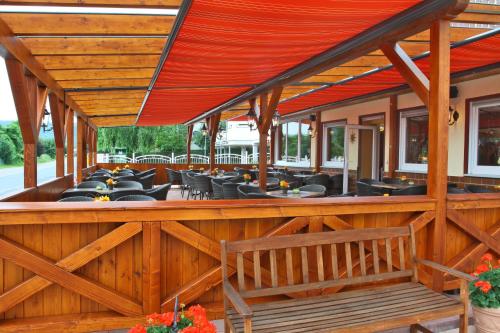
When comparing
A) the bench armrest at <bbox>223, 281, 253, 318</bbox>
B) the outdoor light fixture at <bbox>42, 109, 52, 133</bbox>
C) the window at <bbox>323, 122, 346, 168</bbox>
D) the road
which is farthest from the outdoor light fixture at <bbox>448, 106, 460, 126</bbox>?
the road

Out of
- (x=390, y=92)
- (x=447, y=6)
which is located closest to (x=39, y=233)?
(x=447, y=6)

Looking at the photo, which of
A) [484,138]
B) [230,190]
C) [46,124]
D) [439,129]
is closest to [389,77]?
[484,138]

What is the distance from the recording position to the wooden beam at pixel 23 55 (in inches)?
141

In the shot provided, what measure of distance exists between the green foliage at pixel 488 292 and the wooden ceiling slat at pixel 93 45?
11.6ft

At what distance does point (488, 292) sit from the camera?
273 centimetres

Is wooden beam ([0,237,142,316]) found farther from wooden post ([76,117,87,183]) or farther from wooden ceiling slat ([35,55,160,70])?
wooden post ([76,117,87,183])

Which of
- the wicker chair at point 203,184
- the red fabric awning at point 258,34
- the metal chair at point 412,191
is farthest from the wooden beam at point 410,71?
the wicker chair at point 203,184

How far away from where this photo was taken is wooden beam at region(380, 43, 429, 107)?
3.30 m

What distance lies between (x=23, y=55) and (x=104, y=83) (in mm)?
2363

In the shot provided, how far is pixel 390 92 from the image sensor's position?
27.0ft

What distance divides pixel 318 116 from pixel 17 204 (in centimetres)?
1007

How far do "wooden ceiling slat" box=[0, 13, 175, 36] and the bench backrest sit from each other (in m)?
2.24

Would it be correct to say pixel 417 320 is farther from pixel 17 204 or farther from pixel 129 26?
pixel 129 26

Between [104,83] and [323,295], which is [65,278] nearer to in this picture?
[323,295]
